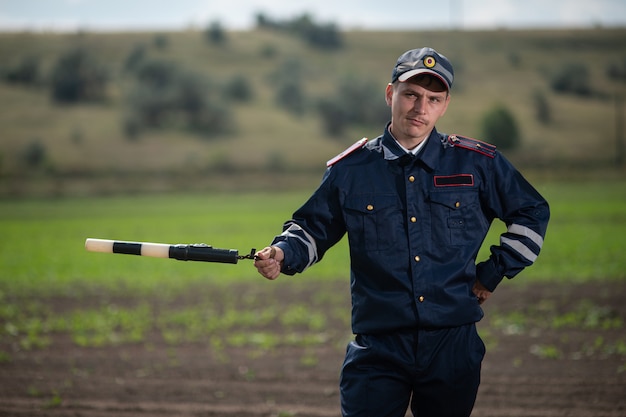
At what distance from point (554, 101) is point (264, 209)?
36124mm

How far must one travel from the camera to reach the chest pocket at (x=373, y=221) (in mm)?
3717

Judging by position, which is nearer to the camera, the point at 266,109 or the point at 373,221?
the point at 373,221

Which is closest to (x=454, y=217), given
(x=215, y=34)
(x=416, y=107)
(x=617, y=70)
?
(x=416, y=107)

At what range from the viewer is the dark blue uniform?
3666 millimetres

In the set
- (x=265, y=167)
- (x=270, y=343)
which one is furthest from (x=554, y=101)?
(x=270, y=343)

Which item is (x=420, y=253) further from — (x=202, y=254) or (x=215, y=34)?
(x=215, y=34)

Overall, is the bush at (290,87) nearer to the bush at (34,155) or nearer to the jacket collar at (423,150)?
the bush at (34,155)

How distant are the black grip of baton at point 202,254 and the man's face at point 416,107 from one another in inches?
35.0

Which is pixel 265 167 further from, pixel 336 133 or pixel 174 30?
pixel 174 30

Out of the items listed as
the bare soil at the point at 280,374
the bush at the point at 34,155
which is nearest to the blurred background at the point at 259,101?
the bush at the point at 34,155

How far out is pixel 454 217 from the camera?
375cm

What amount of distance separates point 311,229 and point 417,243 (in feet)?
1.72

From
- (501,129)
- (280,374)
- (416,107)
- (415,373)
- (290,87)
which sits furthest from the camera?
(290,87)

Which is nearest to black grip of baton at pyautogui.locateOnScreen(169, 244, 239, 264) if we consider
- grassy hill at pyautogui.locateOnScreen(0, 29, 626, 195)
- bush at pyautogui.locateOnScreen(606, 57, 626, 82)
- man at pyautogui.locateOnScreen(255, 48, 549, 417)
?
man at pyautogui.locateOnScreen(255, 48, 549, 417)
